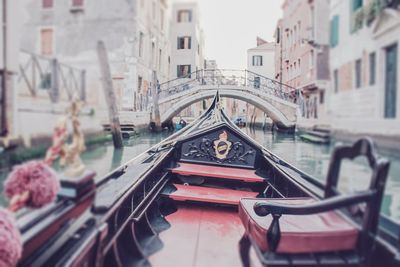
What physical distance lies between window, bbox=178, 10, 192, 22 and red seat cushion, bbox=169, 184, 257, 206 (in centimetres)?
91

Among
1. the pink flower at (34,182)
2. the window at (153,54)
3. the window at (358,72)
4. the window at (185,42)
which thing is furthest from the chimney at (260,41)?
the pink flower at (34,182)

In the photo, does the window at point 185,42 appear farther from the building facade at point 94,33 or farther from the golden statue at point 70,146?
the golden statue at point 70,146

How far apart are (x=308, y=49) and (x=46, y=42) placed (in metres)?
0.57

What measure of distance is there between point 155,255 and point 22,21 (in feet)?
2.76

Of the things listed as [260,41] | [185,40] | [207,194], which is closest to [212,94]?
[207,194]

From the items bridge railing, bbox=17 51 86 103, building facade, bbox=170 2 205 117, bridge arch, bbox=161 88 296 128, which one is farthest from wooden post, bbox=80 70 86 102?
bridge arch, bbox=161 88 296 128

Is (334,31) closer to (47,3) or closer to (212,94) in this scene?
(47,3)

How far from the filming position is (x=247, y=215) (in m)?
1.10

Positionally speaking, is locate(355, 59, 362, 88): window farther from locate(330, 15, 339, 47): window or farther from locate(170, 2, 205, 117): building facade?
locate(170, 2, 205, 117): building facade

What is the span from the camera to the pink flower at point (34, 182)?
0.61 meters

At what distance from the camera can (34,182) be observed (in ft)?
2.00

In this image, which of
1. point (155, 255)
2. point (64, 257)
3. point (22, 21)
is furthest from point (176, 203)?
point (22, 21)

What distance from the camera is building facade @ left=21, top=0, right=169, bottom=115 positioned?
0.70 metres

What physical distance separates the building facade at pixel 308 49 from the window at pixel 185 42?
338mm
